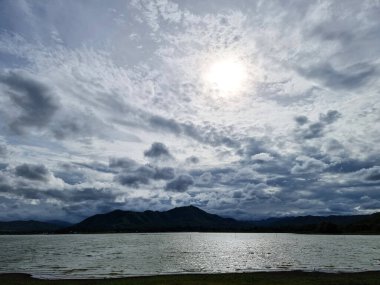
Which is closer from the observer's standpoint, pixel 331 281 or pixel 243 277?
pixel 331 281

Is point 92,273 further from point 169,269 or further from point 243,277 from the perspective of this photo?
point 243,277

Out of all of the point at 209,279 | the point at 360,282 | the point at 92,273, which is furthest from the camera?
the point at 92,273

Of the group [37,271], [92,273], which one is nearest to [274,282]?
[92,273]

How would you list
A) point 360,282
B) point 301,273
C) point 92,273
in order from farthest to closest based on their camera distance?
point 92,273 → point 301,273 → point 360,282

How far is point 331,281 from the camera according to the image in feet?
208

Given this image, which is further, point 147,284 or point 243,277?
point 243,277

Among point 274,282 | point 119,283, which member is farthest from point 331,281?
point 119,283

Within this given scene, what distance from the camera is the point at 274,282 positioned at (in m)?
64.1

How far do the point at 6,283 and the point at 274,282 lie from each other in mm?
47881

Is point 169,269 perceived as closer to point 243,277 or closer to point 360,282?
point 243,277

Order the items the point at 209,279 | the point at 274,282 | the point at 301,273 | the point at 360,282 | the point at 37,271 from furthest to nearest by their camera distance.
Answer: the point at 37,271 → the point at 301,273 → the point at 209,279 → the point at 274,282 → the point at 360,282

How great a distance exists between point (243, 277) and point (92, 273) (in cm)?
3555

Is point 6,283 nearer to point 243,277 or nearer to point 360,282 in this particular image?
point 243,277

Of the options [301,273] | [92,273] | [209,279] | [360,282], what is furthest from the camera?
[92,273]
